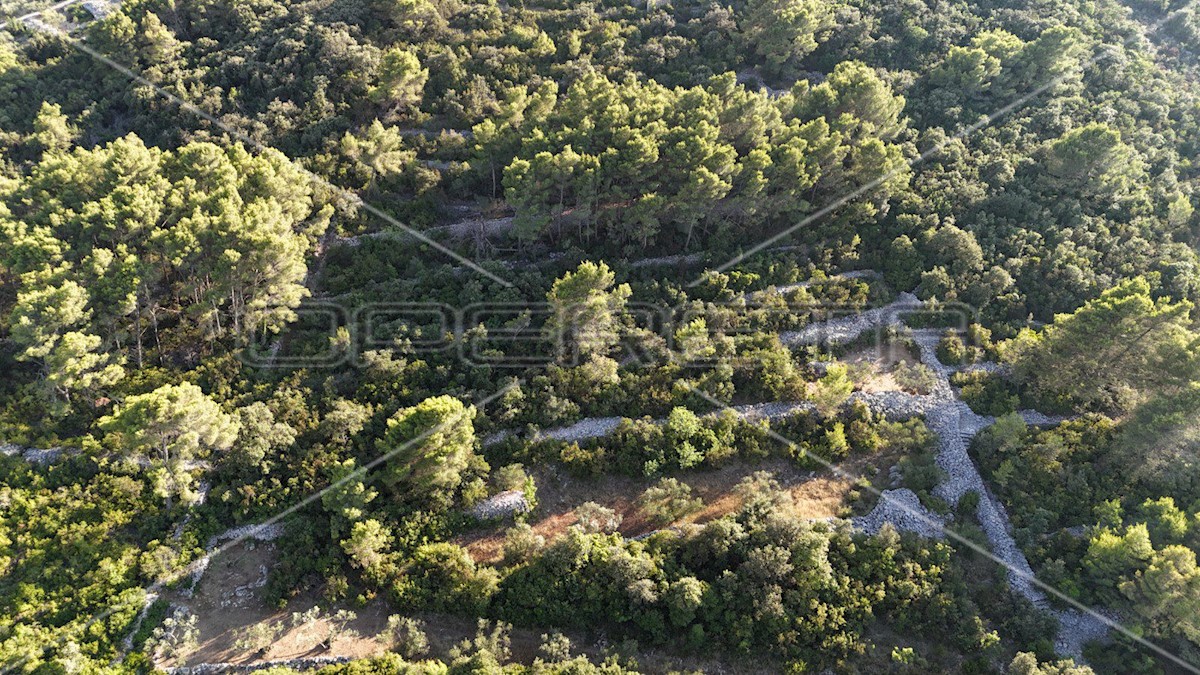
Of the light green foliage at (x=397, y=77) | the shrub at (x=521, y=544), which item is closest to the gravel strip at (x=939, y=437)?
the shrub at (x=521, y=544)

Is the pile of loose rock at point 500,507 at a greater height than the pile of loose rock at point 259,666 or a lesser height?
greater

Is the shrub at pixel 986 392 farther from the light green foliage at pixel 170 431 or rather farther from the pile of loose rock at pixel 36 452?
the pile of loose rock at pixel 36 452

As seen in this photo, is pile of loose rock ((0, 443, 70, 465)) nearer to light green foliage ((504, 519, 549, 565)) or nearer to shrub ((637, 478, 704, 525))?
light green foliage ((504, 519, 549, 565))

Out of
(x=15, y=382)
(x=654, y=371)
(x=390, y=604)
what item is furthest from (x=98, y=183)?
(x=654, y=371)

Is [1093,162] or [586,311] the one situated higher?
[1093,162]

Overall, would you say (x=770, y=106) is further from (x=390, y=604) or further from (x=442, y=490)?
(x=390, y=604)

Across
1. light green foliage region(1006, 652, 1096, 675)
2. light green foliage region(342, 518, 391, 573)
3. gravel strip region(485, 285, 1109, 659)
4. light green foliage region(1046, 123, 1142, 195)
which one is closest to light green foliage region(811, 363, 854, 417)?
gravel strip region(485, 285, 1109, 659)

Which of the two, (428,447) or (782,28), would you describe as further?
(782,28)

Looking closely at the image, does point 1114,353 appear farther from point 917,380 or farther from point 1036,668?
point 1036,668

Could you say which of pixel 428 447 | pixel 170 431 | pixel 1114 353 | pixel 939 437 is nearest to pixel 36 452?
pixel 170 431
